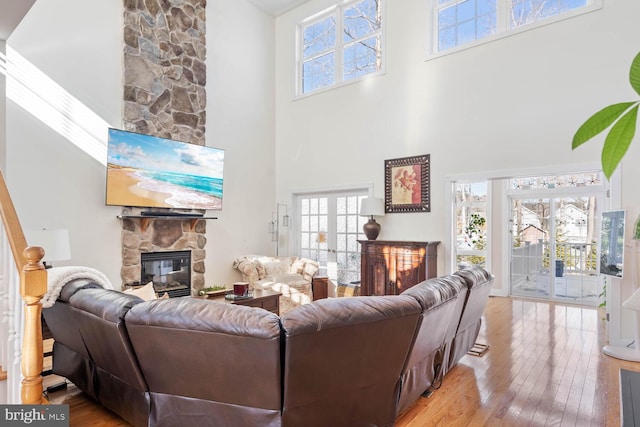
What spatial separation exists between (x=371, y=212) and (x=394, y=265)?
899 mm

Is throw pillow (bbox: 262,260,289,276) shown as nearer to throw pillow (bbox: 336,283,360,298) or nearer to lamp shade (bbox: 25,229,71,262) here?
throw pillow (bbox: 336,283,360,298)

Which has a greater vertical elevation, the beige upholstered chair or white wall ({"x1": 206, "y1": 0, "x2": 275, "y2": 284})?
white wall ({"x1": 206, "y1": 0, "x2": 275, "y2": 284})

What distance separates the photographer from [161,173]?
5367 mm

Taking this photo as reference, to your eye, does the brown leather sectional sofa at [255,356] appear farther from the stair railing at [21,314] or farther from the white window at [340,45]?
the white window at [340,45]

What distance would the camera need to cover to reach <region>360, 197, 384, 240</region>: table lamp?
581cm

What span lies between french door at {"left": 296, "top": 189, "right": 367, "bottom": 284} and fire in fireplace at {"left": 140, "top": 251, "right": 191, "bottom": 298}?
224 cm

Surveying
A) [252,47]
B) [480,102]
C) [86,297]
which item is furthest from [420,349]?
[252,47]

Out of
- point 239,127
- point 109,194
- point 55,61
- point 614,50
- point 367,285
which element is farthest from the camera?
point 239,127

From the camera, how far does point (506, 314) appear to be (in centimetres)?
512

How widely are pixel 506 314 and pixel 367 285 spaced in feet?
6.35

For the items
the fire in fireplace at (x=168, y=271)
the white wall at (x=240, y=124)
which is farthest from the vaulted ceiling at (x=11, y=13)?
the white wall at (x=240, y=124)

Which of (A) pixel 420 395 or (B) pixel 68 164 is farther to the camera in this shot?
(B) pixel 68 164

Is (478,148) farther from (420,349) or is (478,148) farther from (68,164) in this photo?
(68,164)

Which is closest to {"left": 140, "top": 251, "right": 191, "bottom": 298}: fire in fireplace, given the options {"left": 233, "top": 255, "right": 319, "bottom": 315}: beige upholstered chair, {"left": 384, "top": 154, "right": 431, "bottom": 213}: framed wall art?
{"left": 233, "top": 255, "right": 319, "bottom": 315}: beige upholstered chair
